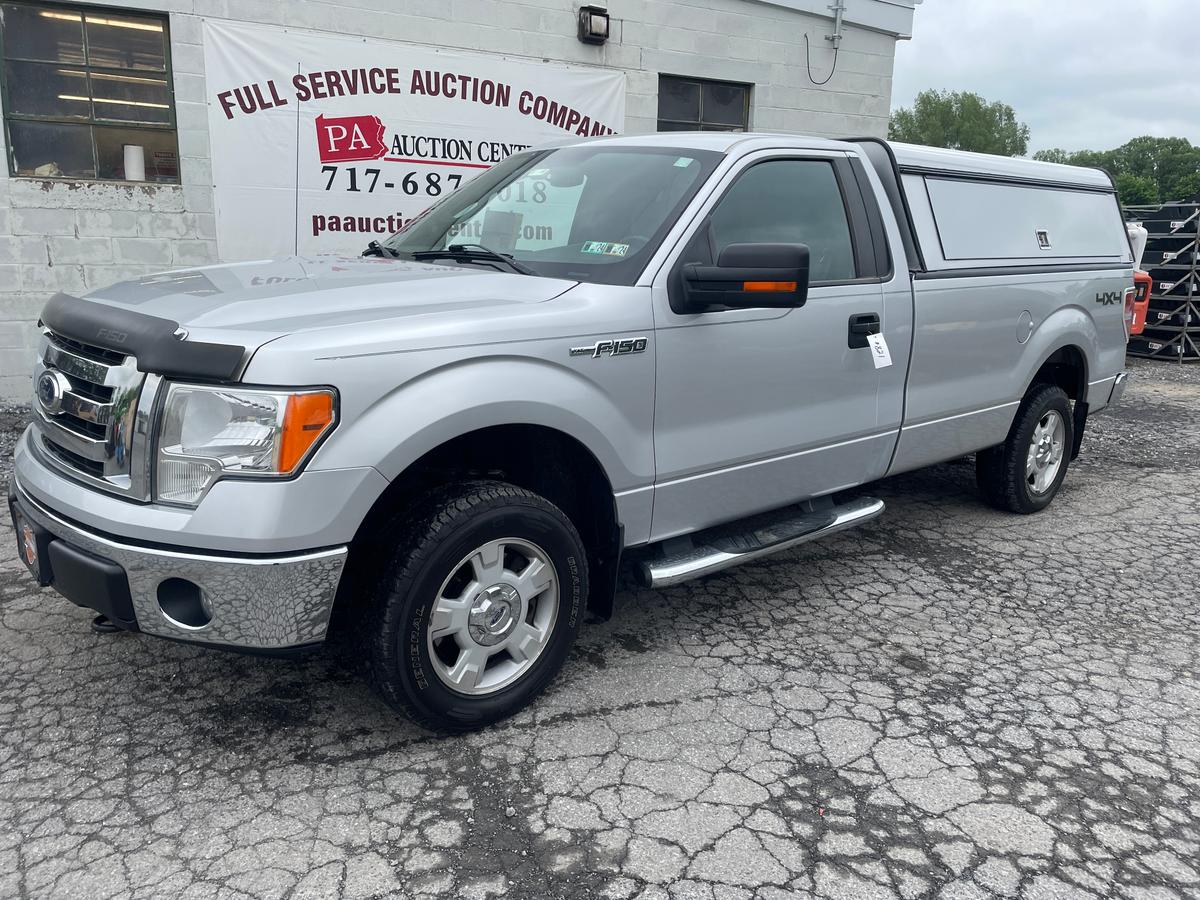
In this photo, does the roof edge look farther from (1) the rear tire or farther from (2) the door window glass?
(2) the door window glass

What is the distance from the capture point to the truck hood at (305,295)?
2588 mm

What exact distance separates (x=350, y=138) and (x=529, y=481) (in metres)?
5.56

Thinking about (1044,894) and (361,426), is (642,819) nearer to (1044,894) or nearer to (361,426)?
(1044,894)

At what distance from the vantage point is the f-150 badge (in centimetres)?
300

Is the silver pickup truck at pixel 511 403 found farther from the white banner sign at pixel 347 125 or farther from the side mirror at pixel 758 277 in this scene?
the white banner sign at pixel 347 125

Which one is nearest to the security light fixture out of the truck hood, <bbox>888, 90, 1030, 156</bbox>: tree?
the truck hood

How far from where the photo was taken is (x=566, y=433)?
299 cm

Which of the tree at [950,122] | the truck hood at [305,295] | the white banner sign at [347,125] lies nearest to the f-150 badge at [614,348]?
the truck hood at [305,295]

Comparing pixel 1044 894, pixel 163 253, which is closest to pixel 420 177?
pixel 163 253

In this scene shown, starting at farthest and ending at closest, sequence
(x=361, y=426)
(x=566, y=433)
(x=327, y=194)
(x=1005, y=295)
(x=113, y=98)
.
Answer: (x=327, y=194)
(x=113, y=98)
(x=1005, y=295)
(x=566, y=433)
(x=361, y=426)

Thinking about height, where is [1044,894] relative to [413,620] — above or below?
below

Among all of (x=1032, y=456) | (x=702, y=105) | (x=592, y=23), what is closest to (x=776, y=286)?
(x=1032, y=456)

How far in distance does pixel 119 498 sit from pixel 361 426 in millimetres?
705

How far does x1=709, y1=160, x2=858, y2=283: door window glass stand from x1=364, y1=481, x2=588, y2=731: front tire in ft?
4.19
